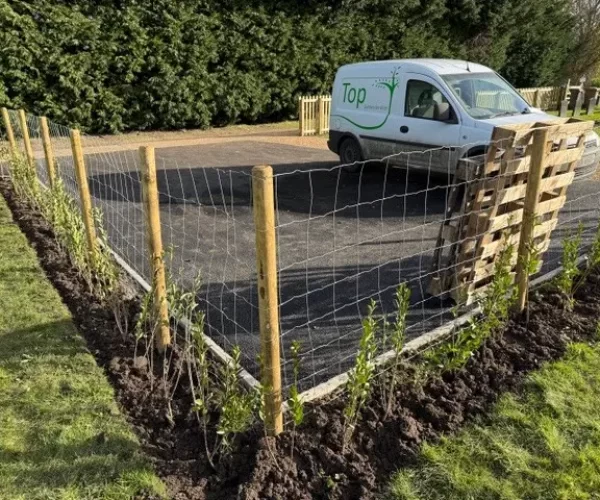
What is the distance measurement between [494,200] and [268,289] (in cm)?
235

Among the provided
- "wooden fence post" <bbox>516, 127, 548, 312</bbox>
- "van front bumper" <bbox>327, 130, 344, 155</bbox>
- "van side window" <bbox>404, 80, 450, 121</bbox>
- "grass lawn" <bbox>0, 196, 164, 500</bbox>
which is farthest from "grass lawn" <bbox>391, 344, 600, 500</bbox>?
"van front bumper" <bbox>327, 130, 344, 155</bbox>

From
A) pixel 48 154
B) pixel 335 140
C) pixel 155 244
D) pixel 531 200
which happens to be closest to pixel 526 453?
pixel 531 200

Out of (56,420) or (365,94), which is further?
(365,94)

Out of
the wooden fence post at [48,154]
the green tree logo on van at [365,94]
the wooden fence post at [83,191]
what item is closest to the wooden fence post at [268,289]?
the wooden fence post at [83,191]

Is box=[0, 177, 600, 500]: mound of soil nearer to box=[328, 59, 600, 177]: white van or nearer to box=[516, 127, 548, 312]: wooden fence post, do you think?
box=[516, 127, 548, 312]: wooden fence post

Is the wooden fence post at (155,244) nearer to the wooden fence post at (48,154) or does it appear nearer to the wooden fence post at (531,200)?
the wooden fence post at (531,200)

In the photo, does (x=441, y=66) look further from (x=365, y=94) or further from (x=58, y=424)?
(x=58, y=424)

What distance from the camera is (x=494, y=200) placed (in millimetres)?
4098

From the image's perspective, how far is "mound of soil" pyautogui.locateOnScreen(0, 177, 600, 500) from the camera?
2.57m

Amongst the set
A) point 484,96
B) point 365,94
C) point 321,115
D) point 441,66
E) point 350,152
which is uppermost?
point 441,66

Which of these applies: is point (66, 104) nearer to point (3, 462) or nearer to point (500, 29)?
point (3, 462)

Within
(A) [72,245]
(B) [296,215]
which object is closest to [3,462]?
(A) [72,245]

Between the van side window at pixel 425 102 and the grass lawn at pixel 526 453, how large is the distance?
5.56 meters

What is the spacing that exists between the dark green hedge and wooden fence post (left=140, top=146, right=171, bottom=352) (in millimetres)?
11707
